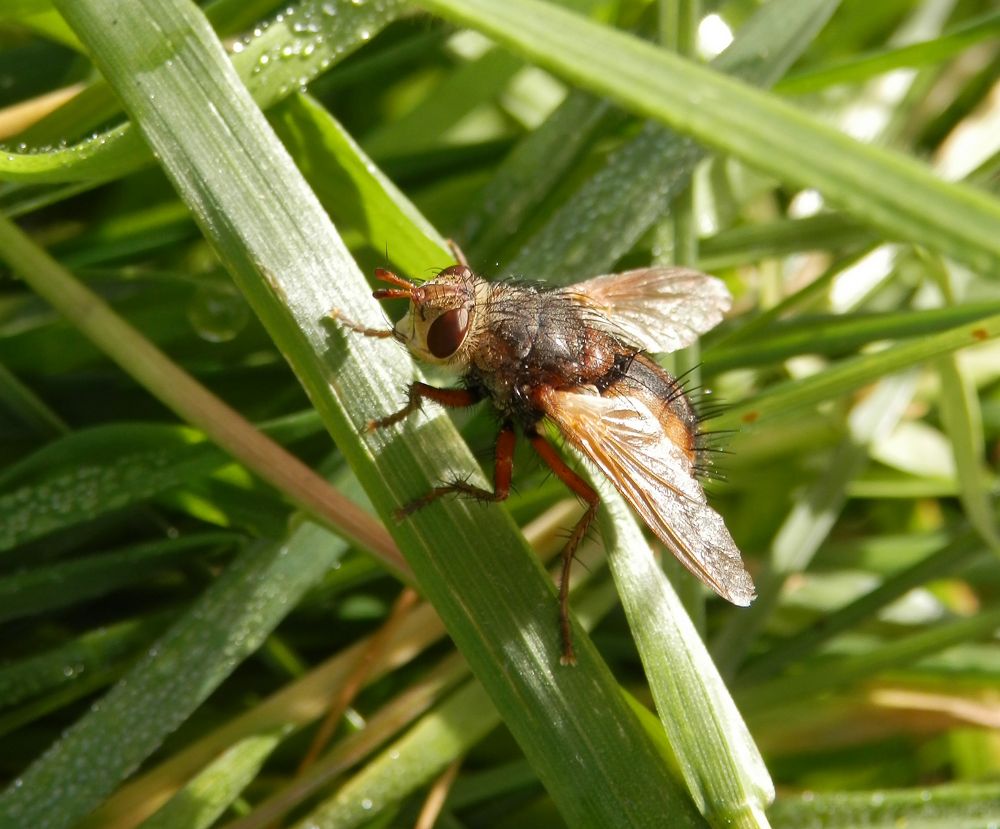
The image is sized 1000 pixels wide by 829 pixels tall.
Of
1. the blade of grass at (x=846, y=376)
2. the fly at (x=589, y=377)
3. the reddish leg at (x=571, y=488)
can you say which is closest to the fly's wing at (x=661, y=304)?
the fly at (x=589, y=377)

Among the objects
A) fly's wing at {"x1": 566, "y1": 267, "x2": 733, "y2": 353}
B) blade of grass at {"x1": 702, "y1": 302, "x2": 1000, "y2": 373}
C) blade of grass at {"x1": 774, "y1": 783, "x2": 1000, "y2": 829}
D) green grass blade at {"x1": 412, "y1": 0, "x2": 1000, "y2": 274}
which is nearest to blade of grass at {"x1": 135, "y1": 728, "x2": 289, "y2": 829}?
blade of grass at {"x1": 774, "y1": 783, "x2": 1000, "y2": 829}

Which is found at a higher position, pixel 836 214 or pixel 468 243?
pixel 468 243

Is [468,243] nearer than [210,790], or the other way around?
[210,790]

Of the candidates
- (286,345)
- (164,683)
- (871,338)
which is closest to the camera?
(286,345)

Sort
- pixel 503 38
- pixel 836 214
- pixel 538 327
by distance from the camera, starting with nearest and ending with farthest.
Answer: pixel 503 38 → pixel 538 327 → pixel 836 214

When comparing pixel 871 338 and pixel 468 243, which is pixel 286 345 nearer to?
pixel 468 243

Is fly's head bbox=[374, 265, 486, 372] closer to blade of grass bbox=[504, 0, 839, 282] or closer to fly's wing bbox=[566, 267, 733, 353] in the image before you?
blade of grass bbox=[504, 0, 839, 282]

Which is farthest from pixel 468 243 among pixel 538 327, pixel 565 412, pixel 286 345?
pixel 286 345

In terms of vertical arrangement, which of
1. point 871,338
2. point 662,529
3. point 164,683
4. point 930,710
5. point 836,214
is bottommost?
point 930,710
